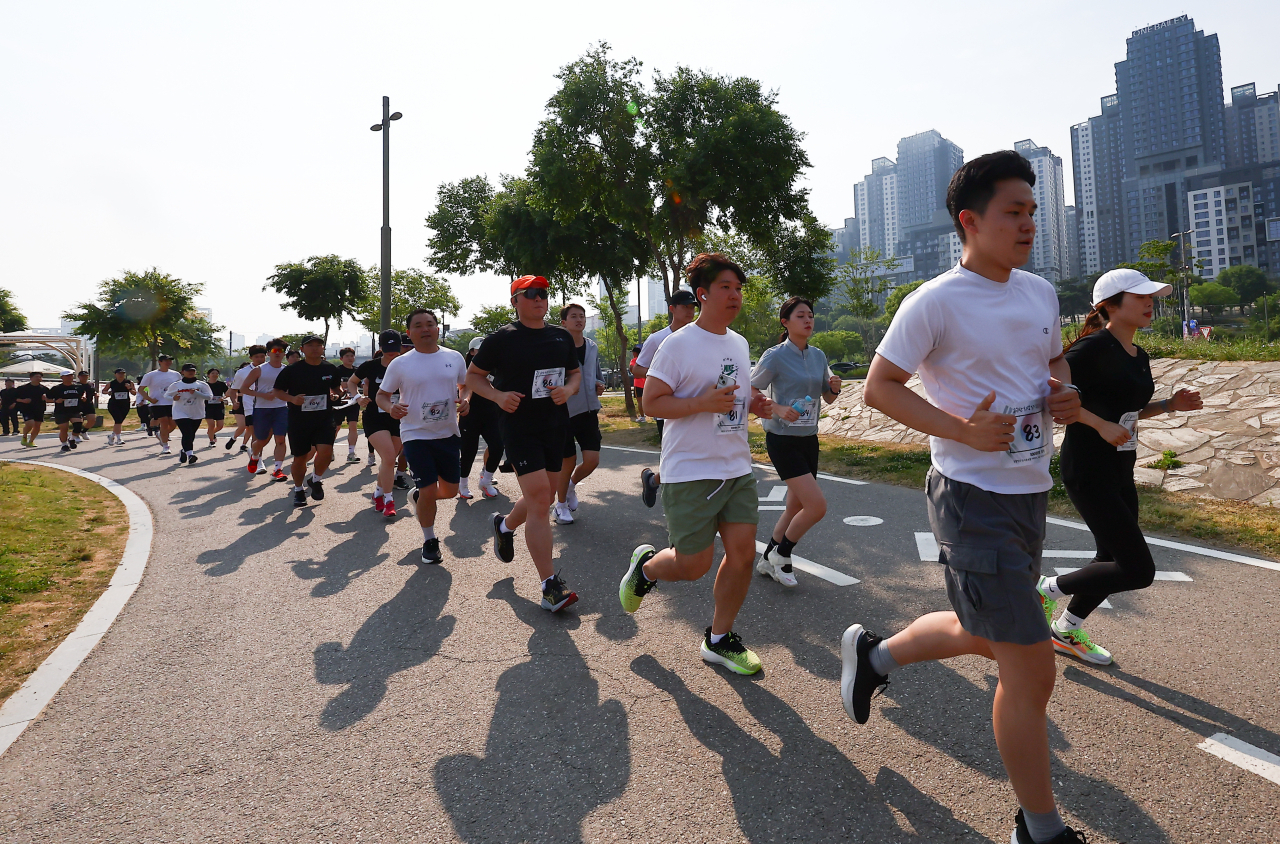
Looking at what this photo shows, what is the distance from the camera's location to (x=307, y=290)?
42562mm

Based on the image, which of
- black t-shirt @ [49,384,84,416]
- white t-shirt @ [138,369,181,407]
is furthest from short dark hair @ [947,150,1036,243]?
black t-shirt @ [49,384,84,416]

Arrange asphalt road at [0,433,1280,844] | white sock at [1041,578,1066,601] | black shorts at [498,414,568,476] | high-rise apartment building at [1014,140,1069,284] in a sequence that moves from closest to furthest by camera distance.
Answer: asphalt road at [0,433,1280,844], white sock at [1041,578,1066,601], black shorts at [498,414,568,476], high-rise apartment building at [1014,140,1069,284]

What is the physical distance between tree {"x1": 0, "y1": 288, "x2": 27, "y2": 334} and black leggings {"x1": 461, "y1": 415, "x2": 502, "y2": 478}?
69.9 metres

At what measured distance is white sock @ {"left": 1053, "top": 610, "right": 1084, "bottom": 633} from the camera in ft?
11.9

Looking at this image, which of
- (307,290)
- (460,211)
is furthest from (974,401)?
(307,290)

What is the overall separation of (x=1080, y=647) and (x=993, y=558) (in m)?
1.93

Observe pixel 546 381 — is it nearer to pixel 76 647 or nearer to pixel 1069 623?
pixel 76 647

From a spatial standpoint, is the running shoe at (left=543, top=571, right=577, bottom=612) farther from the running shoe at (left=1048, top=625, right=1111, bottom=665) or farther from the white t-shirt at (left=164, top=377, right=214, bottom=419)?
the white t-shirt at (left=164, top=377, right=214, bottom=419)

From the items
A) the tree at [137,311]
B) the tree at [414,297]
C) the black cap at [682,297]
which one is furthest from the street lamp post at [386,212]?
the tree at [137,311]

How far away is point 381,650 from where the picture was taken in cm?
414

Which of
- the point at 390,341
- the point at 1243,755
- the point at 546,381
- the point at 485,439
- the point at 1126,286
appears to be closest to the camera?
the point at 1243,755

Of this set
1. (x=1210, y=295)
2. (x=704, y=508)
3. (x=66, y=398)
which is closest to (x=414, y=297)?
(x=66, y=398)

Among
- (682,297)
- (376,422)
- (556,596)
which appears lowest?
(556,596)

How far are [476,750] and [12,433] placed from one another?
30.4m
